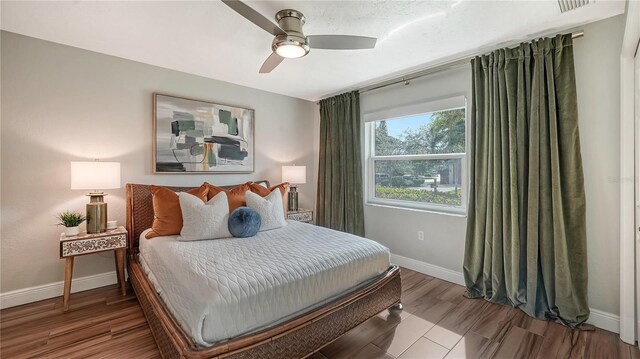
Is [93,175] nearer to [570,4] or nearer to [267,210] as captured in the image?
[267,210]

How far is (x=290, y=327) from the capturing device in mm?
1565

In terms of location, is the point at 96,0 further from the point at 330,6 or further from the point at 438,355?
the point at 438,355

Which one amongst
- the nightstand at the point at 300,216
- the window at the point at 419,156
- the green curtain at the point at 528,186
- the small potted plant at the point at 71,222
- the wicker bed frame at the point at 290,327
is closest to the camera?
the wicker bed frame at the point at 290,327

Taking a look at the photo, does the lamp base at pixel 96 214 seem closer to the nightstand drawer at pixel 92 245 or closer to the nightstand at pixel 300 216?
the nightstand drawer at pixel 92 245

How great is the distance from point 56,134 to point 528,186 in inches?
169

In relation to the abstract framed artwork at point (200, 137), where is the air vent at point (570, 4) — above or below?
above

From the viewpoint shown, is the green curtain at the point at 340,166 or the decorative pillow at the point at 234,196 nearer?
the decorative pillow at the point at 234,196

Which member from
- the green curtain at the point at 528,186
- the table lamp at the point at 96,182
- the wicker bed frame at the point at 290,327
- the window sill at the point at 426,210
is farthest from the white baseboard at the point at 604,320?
the table lamp at the point at 96,182

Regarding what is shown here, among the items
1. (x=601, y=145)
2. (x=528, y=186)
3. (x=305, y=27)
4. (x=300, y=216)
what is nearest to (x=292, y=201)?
(x=300, y=216)

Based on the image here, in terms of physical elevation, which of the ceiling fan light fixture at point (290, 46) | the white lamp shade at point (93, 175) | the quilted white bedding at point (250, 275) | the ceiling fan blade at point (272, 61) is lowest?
the quilted white bedding at point (250, 275)

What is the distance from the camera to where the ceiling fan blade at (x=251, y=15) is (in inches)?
61.8

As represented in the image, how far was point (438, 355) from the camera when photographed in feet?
5.96

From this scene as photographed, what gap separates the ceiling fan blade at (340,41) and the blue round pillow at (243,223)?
1562 mm

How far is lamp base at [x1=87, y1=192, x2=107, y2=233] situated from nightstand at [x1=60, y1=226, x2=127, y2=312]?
64 millimetres
